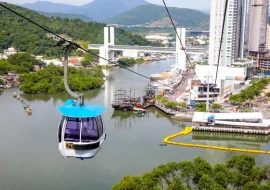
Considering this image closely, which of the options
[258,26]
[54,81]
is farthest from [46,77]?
[258,26]

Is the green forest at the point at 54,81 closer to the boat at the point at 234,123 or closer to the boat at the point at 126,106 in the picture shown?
the boat at the point at 126,106

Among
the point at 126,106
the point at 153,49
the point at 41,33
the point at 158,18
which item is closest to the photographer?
the point at 126,106

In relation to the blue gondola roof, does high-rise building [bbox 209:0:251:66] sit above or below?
above

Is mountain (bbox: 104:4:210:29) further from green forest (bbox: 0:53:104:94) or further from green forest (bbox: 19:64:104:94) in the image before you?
green forest (bbox: 19:64:104:94)

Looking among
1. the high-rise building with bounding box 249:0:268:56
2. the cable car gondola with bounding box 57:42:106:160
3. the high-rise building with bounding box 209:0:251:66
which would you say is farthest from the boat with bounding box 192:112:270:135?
the high-rise building with bounding box 249:0:268:56

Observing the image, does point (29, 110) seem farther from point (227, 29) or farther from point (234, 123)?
point (227, 29)

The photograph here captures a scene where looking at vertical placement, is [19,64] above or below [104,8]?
below
